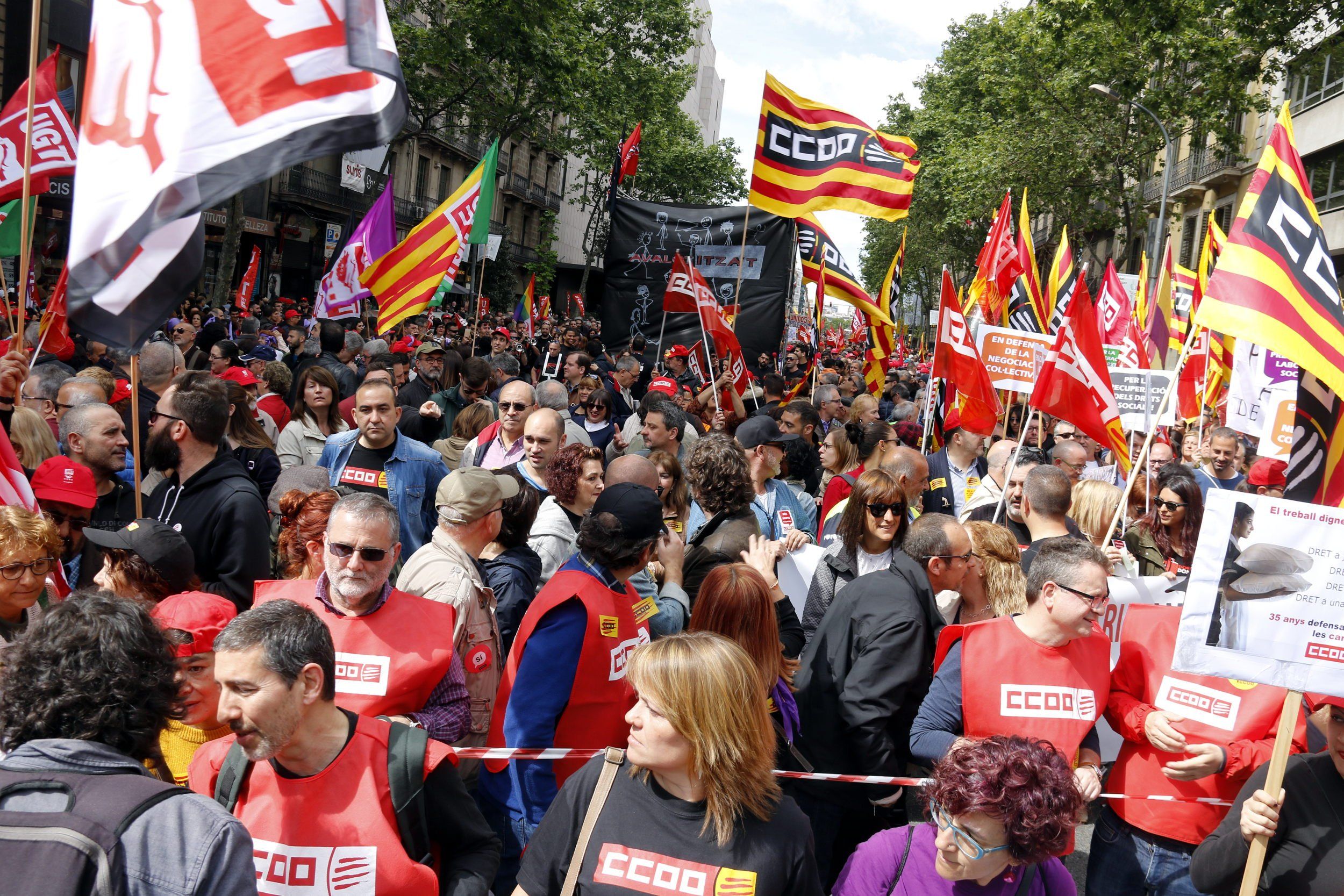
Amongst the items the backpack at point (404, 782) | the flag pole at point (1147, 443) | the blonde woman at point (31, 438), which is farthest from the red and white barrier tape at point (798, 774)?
the blonde woman at point (31, 438)

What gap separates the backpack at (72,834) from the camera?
170cm

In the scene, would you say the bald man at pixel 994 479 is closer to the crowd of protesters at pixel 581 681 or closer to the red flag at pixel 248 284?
the crowd of protesters at pixel 581 681

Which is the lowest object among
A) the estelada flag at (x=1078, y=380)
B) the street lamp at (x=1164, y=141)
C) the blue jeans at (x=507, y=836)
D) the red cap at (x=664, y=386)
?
the blue jeans at (x=507, y=836)

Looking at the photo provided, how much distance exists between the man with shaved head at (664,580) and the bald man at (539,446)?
0.86 meters

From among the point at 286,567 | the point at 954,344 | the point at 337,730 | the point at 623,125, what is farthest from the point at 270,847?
the point at 623,125

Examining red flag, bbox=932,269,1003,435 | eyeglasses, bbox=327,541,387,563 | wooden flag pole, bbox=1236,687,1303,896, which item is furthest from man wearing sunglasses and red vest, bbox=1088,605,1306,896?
red flag, bbox=932,269,1003,435

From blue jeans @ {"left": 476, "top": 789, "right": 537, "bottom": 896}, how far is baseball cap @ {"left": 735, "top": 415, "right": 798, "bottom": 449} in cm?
307

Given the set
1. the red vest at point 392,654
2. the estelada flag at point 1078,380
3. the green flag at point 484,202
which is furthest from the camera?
the green flag at point 484,202

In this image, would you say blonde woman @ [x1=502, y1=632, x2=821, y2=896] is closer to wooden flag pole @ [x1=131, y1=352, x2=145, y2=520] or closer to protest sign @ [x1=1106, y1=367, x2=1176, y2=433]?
wooden flag pole @ [x1=131, y1=352, x2=145, y2=520]

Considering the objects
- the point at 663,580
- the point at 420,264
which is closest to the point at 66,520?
the point at 663,580

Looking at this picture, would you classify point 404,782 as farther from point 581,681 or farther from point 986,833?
point 986,833

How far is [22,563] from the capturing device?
3109mm

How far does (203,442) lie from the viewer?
451cm

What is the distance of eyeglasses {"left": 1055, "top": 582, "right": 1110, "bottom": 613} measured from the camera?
3418 mm
